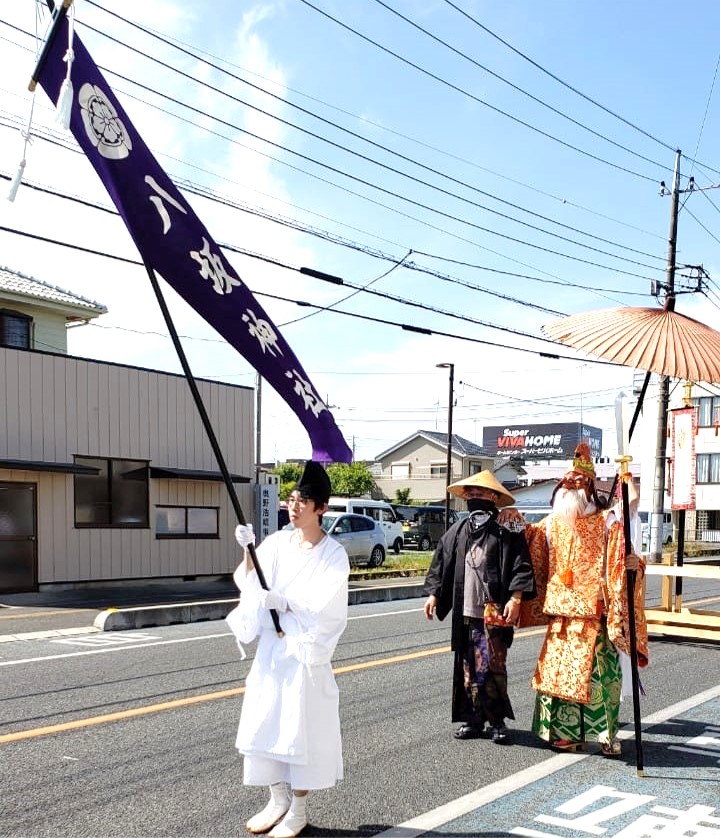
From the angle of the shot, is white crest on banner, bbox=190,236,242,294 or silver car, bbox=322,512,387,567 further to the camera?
silver car, bbox=322,512,387,567

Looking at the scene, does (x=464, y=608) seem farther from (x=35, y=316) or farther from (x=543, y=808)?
(x=35, y=316)

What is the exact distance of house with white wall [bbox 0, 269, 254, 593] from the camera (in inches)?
662

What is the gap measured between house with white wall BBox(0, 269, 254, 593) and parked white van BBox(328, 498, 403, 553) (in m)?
10.4

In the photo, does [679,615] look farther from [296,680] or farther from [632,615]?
[296,680]

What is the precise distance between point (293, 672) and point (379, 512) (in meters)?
30.4

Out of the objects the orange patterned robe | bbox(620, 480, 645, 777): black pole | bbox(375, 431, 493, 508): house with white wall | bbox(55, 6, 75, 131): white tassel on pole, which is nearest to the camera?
bbox(55, 6, 75, 131): white tassel on pole

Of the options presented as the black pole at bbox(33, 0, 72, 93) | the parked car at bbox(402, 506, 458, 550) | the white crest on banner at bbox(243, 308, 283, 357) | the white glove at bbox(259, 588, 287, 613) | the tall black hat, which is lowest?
the parked car at bbox(402, 506, 458, 550)

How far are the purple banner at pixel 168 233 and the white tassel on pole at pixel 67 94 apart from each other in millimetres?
41

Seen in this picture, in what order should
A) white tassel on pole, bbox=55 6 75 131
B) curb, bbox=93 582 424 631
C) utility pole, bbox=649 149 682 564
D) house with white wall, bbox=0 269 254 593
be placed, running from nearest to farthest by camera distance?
1. white tassel on pole, bbox=55 6 75 131
2. curb, bbox=93 582 424 631
3. house with white wall, bbox=0 269 254 593
4. utility pole, bbox=649 149 682 564

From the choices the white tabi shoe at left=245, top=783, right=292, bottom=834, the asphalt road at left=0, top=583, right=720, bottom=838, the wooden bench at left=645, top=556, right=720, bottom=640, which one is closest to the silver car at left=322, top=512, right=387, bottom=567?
the wooden bench at left=645, top=556, right=720, bottom=640

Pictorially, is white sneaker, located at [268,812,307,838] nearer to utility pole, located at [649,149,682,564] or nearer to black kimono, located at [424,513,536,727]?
black kimono, located at [424,513,536,727]

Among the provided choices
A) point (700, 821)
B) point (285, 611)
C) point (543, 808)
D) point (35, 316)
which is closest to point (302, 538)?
point (285, 611)

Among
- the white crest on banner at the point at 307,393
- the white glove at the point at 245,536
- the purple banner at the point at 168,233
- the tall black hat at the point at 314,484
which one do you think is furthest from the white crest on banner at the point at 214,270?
the white glove at the point at 245,536

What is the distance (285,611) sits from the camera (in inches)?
166
